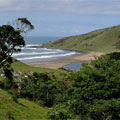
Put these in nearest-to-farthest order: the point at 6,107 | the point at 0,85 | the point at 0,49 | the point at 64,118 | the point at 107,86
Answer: the point at 64,118 < the point at 107,86 < the point at 6,107 < the point at 0,49 < the point at 0,85

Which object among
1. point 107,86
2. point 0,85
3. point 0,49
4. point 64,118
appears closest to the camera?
point 64,118

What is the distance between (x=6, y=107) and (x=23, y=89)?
75.6 ft

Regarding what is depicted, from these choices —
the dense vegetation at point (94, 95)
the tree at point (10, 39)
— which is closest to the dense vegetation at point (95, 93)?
the dense vegetation at point (94, 95)

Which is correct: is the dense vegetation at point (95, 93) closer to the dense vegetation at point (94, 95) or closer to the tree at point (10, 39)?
the dense vegetation at point (94, 95)

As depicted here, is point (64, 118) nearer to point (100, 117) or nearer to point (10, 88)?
point (100, 117)

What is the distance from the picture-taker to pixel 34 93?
51.9 m

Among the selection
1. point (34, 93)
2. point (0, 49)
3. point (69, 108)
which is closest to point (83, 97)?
point (69, 108)

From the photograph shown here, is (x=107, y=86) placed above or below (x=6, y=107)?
above

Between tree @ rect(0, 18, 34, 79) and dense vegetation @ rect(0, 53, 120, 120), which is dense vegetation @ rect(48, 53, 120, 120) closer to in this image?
dense vegetation @ rect(0, 53, 120, 120)

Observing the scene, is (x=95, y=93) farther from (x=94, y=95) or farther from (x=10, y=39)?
(x=10, y=39)

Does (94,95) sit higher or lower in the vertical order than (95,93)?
lower

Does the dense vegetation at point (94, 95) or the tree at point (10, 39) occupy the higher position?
the tree at point (10, 39)

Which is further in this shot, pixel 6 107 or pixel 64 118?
pixel 6 107

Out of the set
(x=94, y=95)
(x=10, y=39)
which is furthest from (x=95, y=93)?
(x=10, y=39)
